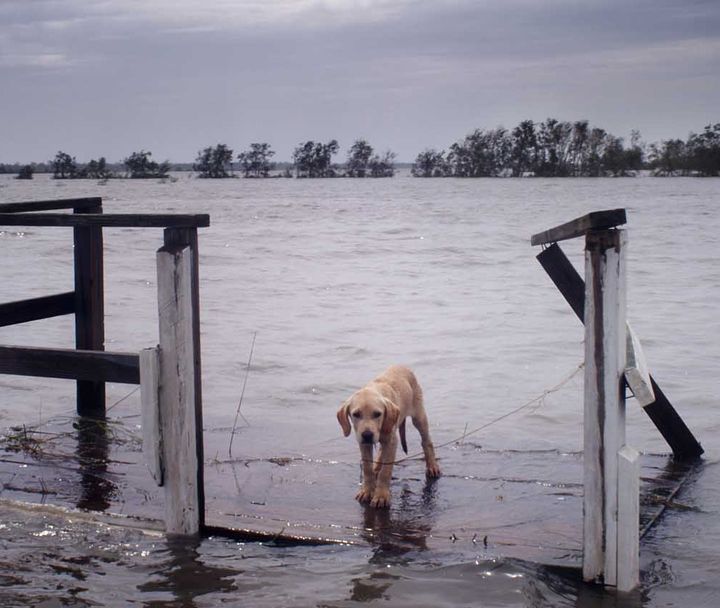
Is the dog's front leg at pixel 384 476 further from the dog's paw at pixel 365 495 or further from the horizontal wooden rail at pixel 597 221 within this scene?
the horizontal wooden rail at pixel 597 221

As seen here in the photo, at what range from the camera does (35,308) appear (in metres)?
7.46

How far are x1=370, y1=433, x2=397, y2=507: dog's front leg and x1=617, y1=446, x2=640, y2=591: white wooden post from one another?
166 cm

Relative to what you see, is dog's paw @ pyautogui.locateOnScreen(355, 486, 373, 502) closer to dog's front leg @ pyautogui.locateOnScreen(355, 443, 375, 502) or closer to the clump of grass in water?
dog's front leg @ pyautogui.locateOnScreen(355, 443, 375, 502)

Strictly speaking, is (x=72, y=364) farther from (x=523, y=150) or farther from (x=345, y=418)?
(x=523, y=150)

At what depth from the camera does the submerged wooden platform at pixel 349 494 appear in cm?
535

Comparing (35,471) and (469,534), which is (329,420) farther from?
(469,534)

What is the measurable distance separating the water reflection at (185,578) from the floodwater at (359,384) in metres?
0.01

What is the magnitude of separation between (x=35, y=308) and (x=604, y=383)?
467 centimetres

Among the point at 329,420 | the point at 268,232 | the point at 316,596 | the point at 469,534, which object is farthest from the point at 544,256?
the point at 268,232

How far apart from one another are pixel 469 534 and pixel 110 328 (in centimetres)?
1035

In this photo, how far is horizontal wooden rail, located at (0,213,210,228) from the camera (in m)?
4.94

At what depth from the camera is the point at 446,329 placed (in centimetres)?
1551

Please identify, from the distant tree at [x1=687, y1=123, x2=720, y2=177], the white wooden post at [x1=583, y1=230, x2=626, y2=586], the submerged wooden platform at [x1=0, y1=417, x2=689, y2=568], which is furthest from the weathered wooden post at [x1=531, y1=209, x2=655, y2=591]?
the distant tree at [x1=687, y1=123, x2=720, y2=177]

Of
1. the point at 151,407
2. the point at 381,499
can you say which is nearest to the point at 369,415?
the point at 381,499
